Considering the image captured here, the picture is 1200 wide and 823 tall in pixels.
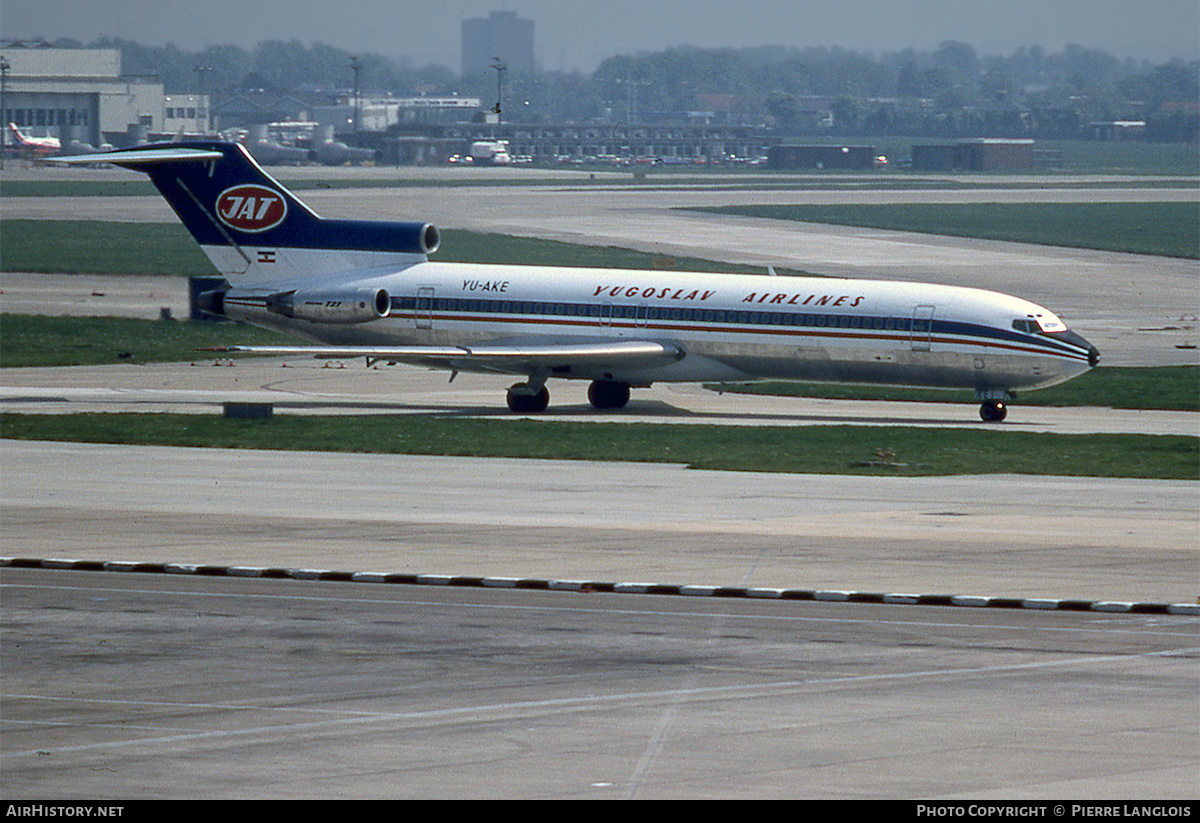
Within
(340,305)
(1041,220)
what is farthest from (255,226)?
(1041,220)

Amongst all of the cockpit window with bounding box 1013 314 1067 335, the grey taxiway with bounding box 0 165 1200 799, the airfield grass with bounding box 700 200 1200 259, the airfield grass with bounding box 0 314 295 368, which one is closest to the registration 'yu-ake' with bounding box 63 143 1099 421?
the cockpit window with bounding box 1013 314 1067 335

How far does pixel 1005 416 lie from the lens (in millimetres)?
50000

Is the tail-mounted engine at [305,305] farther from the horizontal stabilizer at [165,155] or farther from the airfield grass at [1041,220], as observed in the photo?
the airfield grass at [1041,220]

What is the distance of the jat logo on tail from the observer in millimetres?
55250

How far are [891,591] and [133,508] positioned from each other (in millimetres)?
14432

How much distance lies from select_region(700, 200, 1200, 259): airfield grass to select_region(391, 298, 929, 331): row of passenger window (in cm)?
6700

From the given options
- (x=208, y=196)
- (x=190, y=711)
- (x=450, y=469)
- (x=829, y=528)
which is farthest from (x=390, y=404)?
(x=190, y=711)

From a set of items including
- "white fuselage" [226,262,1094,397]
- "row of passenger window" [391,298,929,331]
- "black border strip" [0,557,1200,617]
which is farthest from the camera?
"row of passenger window" [391,298,929,331]

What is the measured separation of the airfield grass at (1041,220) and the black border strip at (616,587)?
293 feet

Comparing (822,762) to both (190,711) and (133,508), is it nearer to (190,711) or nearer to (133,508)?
(190,711)

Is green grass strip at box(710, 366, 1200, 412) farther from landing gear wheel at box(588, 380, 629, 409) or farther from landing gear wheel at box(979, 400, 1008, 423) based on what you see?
landing gear wheel at box(588, 380, 629, 409)

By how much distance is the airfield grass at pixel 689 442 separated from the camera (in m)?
40.9

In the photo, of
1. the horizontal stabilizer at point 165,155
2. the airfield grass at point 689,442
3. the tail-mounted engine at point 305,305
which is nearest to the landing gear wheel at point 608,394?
the airfield grass at point 689,442

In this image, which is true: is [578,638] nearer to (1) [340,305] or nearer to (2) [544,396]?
(2) [544,396]
